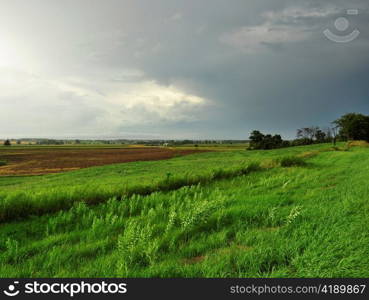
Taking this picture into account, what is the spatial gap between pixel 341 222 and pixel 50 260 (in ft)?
16.5

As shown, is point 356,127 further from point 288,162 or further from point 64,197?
point 64,197

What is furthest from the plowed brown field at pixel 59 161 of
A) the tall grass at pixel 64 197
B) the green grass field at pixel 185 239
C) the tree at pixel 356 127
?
the tree at pixel 356 127

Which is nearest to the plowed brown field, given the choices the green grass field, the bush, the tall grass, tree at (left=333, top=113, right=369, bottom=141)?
the tall grass

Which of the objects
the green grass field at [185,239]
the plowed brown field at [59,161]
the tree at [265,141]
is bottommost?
the plowed brown field at [59,161]

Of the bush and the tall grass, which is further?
the bush

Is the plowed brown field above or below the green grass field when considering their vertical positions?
A: below

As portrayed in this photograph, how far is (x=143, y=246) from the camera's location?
3168 millimetres

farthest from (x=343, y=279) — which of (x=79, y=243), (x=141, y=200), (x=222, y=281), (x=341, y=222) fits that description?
(x=141, y=200)

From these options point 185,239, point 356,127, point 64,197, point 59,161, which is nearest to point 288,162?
point 185,239

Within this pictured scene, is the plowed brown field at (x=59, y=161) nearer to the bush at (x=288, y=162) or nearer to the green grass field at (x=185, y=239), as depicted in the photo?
the bush at (x=288, y=162)

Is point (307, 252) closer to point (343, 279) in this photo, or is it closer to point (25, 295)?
point (343, 279)

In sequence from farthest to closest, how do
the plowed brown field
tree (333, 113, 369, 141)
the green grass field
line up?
tree (333, 113, 369, 141) → the plowed brown field → the green grass field

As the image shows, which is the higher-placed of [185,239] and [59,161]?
[185,239]

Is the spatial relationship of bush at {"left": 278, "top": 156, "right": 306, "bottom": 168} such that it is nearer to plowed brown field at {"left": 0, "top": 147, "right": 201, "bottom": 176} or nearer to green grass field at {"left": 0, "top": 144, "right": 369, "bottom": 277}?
green grass field at {"left": 0, "top": 144, "right": 369, "bottom": 277}
